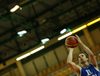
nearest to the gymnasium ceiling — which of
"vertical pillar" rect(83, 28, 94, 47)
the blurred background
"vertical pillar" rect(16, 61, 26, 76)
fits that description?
the blurred background

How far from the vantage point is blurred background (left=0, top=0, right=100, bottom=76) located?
1791cm

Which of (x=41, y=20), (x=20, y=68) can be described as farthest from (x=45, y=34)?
(x=20, y=68)

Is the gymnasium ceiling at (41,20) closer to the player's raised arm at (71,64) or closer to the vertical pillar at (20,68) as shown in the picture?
the vertical pillar at (20,68)

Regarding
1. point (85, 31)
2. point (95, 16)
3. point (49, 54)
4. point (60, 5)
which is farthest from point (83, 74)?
point (49, 54)

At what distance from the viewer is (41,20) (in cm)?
1912

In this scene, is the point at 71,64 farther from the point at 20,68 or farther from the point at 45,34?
the point at 20,68

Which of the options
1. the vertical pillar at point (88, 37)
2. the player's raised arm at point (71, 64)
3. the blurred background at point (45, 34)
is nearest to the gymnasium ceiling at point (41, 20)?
the blurred background at point (45, 34)

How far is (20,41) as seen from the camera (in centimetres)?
2123

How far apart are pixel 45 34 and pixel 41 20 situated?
191 centimetres

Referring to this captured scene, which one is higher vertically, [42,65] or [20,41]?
[20,41]

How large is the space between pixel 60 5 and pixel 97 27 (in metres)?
5.75

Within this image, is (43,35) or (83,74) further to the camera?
(43,35)

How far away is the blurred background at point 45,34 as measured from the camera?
705 inches

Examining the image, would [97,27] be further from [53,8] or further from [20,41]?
[20,41]
